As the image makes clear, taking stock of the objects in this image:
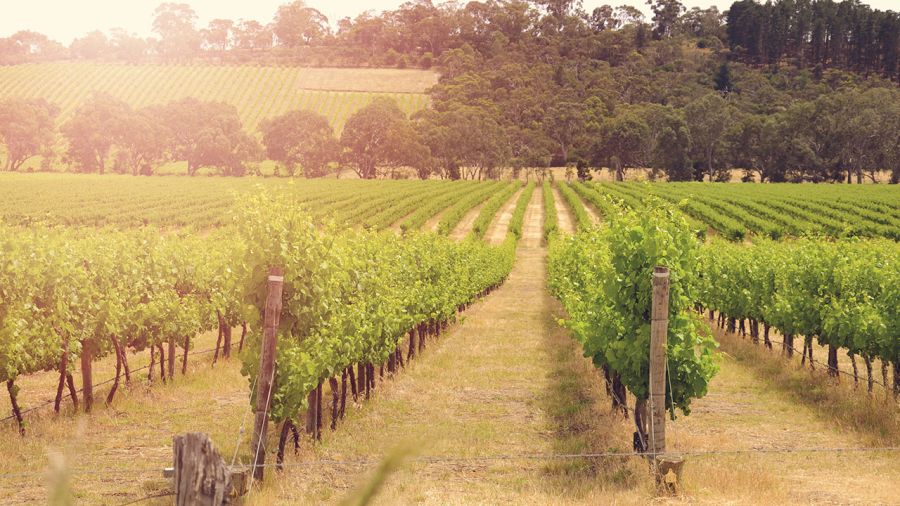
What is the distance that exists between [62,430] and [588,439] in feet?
27.7

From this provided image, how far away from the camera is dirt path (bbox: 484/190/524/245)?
66375mm

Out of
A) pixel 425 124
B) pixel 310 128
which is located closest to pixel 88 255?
pixel 310 128

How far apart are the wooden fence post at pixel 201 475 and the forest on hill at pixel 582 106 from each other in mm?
105369

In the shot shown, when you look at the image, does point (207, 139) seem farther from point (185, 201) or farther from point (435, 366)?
point (435, 366)

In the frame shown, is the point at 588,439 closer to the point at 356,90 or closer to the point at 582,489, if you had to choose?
the point at 582,489

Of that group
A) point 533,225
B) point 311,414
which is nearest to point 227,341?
point 311,414

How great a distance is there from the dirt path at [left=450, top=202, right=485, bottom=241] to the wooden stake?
52801 millimetres

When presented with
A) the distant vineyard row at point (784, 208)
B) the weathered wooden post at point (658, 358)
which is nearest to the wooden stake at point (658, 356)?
the weathered wooden post at point (658, 358)

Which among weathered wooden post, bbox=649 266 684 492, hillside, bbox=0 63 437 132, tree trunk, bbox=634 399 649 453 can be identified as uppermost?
hillside, bbox=0 63 437 132

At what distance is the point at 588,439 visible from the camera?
12.0 m

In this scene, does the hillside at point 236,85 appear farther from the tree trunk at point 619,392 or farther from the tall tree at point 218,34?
the tree trunk at point 619,392

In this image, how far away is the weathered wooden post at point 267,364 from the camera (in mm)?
9227

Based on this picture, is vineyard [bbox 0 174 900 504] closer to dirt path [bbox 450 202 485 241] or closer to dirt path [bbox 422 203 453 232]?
dirt path [bbox 450 202 485 241]

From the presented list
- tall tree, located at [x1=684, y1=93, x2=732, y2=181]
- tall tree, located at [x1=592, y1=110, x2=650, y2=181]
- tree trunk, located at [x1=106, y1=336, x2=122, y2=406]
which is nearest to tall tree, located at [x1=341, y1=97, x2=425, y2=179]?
tall tree, located at [x1=592, y1=110, x2=650, y2=181]
